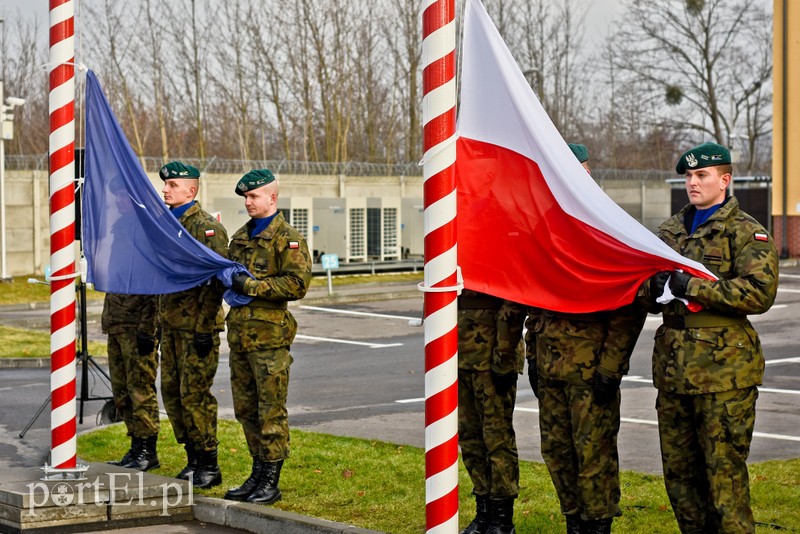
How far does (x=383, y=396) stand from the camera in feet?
47.0

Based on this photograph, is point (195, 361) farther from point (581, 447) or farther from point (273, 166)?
point (273, 166)

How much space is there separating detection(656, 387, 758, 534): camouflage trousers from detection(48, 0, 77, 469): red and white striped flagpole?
14.8 ft

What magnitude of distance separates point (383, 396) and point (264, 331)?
231 inches

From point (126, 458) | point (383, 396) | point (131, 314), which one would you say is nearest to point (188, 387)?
point (131, 314)

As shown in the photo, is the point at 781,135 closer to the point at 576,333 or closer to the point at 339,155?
the point at 576,333

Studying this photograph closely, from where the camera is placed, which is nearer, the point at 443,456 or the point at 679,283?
the point at 443,456

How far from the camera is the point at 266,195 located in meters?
8.66

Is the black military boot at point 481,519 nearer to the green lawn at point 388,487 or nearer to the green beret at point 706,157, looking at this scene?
the green lawn at point 388,487

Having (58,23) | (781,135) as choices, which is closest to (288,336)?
(58,23)

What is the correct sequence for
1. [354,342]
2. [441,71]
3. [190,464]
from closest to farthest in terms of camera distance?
[441,71], [190,464], [354,342]

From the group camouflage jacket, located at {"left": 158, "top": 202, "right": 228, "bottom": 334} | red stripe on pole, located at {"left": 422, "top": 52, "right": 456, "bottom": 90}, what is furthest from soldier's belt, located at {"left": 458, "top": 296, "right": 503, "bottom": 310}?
camouflage jacket, located at {"left": 158, "top": 202, "right": 228, "bottom": 334}

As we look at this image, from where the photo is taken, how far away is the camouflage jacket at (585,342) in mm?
6699

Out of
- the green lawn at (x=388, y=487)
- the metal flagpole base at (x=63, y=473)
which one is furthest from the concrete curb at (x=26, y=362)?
the metal flagpole base at (x=63, y=473)

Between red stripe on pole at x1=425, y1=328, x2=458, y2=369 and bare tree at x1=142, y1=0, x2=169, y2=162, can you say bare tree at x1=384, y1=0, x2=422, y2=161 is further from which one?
red stripe on pole at x1=425, y1=328, x2=458, y2=369
